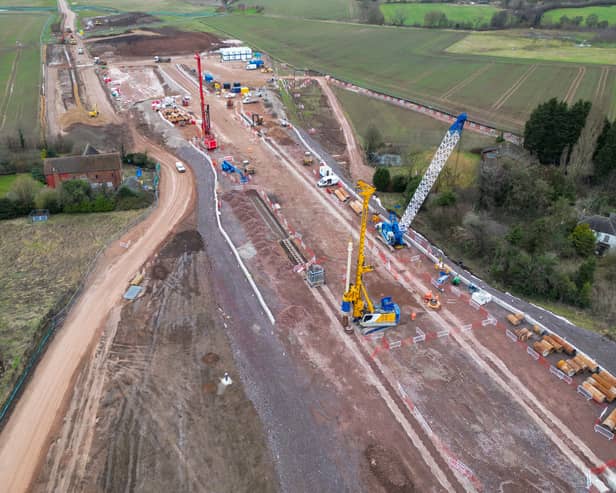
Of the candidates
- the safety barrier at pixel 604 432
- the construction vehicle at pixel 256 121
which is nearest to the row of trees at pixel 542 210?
the safety barrier at pixel 604 432

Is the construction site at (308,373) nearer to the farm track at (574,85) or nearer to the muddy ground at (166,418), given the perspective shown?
the muddy ground at (166,418)

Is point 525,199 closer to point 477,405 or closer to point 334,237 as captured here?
point 334,237

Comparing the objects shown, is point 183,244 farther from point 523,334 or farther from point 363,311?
point 523,334

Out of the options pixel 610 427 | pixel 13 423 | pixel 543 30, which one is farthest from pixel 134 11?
pixel 610 427

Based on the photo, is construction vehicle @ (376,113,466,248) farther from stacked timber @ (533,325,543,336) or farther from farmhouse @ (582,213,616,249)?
farmhouse @ (582,213,616,249)

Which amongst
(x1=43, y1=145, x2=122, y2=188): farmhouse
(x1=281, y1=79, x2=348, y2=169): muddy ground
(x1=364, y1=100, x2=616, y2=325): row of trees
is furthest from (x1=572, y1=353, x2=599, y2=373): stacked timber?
(x1=43, y1=145, x2=122, y2=188): farmhouse

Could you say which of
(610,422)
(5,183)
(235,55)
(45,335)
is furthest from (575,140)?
(235,55)
